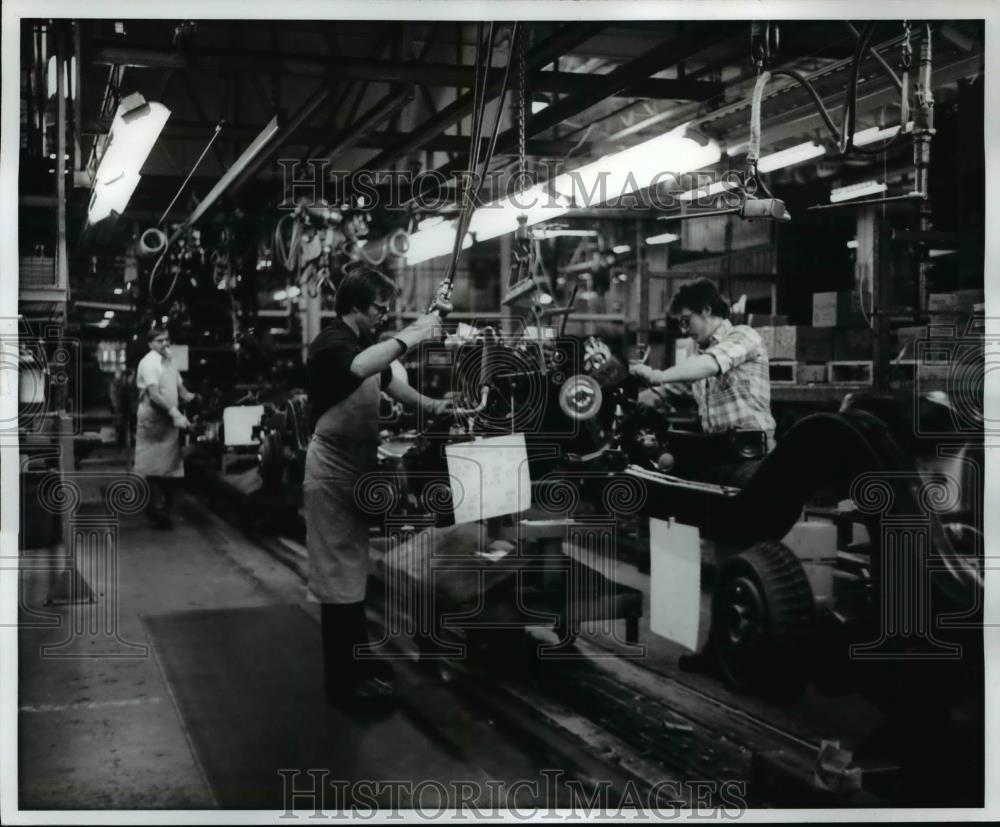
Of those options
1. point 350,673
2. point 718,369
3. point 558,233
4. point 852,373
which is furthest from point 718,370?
point 350,673

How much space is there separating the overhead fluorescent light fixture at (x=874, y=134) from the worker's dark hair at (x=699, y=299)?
2.06ft

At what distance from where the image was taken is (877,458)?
11.5 ft

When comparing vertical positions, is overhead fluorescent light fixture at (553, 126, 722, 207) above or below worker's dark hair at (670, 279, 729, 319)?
above

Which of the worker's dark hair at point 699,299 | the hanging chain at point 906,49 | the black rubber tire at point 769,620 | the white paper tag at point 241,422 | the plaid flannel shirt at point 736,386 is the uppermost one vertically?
the hanging chain at point 906,49

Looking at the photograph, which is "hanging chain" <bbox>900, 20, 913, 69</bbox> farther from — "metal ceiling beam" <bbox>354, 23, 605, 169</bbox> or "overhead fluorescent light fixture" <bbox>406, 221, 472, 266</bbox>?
"overhead fluorescent light fixture" <bbox>406, 221, 472, 266</bbox>

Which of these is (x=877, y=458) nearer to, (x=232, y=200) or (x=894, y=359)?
(x=894, y=359)

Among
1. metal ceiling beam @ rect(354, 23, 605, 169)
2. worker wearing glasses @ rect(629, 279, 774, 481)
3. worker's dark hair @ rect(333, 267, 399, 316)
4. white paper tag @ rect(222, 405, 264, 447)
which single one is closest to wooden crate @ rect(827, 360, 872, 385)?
worker wearing glasses @ rect(629, 279, 774, 481)

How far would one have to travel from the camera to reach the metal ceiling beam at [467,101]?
3.64 metres

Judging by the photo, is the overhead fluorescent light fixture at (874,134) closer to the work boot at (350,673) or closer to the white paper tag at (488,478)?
the white paper tag at (488,478)

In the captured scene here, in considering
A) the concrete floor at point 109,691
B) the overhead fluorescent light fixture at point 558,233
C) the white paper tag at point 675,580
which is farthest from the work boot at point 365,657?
the overhead fluorescent light fixture at point 558,233

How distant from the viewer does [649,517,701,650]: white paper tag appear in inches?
148

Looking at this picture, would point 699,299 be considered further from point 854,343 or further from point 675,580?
point 675,580

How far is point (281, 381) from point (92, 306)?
2.19 ft

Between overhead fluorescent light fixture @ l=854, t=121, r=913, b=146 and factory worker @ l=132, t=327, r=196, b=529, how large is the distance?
233 cm
